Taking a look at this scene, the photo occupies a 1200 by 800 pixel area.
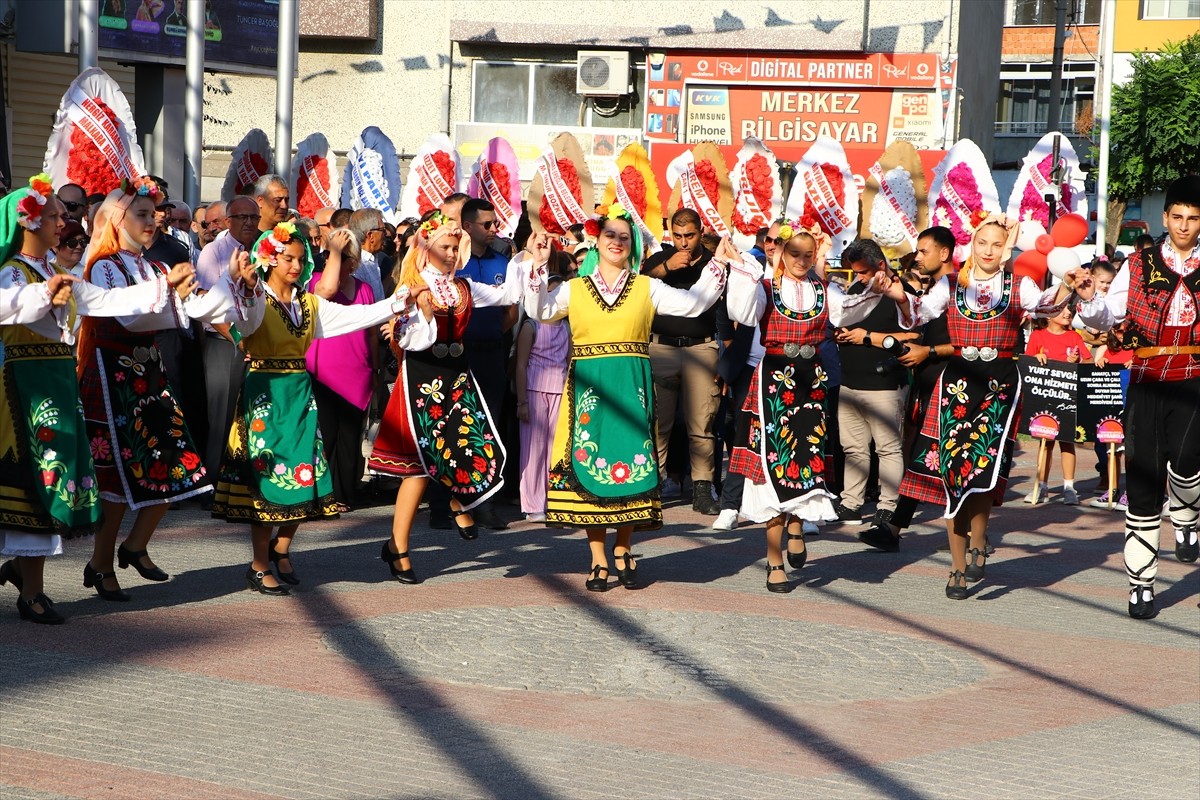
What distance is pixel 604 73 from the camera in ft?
92.3

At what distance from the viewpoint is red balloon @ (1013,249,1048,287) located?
855cm

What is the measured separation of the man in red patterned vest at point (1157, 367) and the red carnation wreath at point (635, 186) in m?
3.78

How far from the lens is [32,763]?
202 inches

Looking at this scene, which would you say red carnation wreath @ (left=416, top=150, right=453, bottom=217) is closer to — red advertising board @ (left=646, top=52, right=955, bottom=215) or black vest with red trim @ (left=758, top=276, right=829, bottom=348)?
black vest with red trim @ (left=758, top=276, right=829, bottom=348)

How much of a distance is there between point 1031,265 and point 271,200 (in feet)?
16.1

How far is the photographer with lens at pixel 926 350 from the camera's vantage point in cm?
964

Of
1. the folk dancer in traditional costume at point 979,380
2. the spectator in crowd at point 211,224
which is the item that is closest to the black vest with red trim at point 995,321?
the folk dancer in traditional costume at point 979,380

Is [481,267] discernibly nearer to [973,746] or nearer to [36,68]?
[973,746]

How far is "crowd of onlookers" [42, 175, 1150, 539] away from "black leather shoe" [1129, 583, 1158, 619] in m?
1.90

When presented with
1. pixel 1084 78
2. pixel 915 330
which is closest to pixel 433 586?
pixel 915 330

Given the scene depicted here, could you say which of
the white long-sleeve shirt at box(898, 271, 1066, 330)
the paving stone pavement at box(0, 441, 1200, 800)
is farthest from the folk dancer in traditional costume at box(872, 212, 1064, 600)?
the paving stone pavement at box(0, 441, 1200, 800)

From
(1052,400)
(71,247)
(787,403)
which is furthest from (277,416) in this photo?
(1052,400)

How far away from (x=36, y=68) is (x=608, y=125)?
11.0m

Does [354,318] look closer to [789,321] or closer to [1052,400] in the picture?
[789,321]
